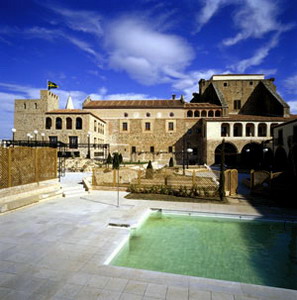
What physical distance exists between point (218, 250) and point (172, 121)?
1210 inches

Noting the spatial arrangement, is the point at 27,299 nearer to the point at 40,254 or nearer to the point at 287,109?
the point at 40,254

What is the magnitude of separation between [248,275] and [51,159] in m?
11.6

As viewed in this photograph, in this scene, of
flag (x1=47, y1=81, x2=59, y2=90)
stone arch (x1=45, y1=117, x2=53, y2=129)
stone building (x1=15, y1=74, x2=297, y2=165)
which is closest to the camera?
stone building (x1=15, y1=74, x2=297, y2=165)

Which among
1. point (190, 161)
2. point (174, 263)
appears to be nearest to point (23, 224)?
point (174, 263)

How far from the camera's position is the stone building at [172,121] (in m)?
29.0

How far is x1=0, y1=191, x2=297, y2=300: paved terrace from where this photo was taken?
3.39m

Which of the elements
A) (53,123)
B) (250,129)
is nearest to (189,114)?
(250,129)

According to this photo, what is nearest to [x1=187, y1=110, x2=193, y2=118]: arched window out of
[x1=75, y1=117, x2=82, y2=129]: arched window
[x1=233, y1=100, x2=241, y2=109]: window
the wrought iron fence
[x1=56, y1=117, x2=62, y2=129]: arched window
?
[x1=233, y1=100, x2=241, y2=109]: window

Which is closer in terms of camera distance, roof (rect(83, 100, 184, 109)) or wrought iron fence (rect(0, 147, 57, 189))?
wrought iron fence (rect(0, 147, 57, 189))

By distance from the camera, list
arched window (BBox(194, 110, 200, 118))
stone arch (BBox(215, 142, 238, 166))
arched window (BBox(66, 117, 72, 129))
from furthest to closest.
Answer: arched window (BBox(194, 110, 200, 118)) < arched window (BBox(66, 117, 72, 129)) < stone arch (BBox(215, 142, 238, 166))

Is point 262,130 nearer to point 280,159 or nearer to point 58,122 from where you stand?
point 280,159

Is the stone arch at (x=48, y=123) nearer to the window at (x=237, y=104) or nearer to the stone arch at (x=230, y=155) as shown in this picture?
the stone arch at (x=230, y=155)

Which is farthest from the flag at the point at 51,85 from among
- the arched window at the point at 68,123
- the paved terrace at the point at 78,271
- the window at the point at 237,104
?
the window at the point at 237,104

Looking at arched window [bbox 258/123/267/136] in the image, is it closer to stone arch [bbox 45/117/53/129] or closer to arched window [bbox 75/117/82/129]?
arched window [bbox 75/117/82/129]
